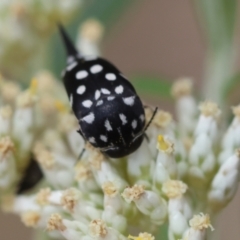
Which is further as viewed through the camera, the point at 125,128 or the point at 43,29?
the point at 43,29

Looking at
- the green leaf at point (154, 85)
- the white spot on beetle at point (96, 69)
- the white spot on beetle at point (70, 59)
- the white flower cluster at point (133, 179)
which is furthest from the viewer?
the green leaf at point (154, 85)

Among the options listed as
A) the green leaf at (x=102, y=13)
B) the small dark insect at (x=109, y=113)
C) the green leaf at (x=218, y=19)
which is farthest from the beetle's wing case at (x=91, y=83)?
the green leaf at (x=102, y=13)

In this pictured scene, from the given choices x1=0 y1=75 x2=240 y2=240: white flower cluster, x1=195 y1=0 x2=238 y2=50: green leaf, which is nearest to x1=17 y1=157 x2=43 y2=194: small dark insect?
x1=0 y1=75 x2=240 y2=240: white flower cluster

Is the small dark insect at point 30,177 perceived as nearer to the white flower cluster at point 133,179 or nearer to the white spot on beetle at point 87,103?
the white flower cluster at point 133,179

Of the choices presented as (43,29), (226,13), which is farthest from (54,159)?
(226,13)

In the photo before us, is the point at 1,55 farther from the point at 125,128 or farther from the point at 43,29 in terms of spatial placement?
the point at 125,128

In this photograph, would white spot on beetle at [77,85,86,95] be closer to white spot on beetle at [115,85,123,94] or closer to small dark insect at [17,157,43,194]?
white spot on beetle at [115,85,123,94]

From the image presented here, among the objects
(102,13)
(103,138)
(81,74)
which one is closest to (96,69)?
Answer: (81,74)
